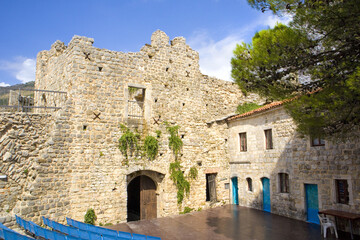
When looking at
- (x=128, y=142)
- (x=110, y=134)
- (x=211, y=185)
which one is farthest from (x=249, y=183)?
(x=110, y=134)

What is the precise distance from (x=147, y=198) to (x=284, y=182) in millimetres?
6534

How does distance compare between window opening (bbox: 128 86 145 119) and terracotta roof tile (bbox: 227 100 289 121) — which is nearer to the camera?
terracotta roof tile (bbox: 227 100 289 121)

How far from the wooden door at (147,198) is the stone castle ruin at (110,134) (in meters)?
0.05

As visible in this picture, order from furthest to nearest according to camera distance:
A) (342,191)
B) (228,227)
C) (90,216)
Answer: (228,227)
(90,216)
(342,191)

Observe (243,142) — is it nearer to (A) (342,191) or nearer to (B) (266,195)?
(B) (266,195)

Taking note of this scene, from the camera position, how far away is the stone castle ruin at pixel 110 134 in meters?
9.84

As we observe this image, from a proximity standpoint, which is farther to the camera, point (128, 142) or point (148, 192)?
point (148, 192)

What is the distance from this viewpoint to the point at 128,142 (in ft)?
39.3

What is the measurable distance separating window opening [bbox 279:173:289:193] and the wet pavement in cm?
125

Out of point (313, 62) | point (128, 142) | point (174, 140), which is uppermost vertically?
point (313, 62)

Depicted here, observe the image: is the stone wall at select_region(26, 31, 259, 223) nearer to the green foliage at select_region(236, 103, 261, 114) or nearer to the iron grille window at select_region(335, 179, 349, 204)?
the green foliage at select_region(236, 103, 261, 114)

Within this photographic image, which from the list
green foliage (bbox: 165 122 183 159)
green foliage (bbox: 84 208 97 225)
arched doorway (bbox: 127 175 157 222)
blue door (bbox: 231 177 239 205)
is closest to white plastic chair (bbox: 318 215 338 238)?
blue door (bbox: 231 177 239 205)

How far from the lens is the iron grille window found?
9.86 m

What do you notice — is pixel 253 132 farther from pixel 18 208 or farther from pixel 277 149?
pixel 18 208
